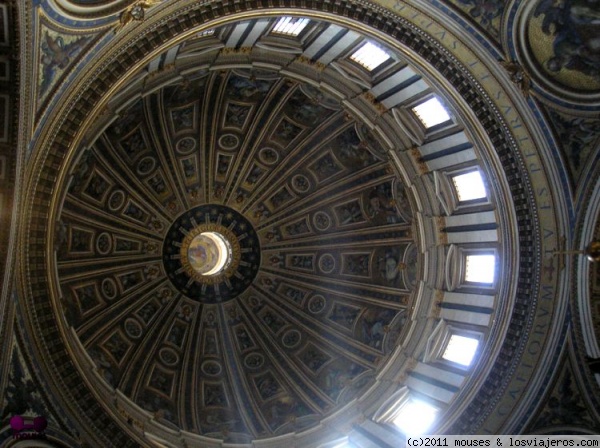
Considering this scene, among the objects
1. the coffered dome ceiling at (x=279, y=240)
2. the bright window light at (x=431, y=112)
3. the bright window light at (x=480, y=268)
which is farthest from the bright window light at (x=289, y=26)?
the bright window light at (x=480, y=268)

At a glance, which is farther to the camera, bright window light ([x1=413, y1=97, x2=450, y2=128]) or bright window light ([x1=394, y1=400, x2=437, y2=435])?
bright window light ([x1=394, y1=400, x2=437, y2=435])

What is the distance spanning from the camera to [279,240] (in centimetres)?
2705

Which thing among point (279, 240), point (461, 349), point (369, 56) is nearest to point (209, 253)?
point (279, 240)

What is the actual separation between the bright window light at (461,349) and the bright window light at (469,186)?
393 cm

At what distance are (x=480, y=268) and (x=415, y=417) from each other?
4573 millimetres

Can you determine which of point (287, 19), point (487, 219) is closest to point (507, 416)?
point (487, 219)

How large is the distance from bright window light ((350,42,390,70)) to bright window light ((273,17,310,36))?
67.7 inches

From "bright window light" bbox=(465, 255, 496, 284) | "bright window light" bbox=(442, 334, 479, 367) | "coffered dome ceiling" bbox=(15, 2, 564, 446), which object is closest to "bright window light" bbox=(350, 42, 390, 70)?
"coffered dome ceiling" bbox=(15, 2, 564, 446)

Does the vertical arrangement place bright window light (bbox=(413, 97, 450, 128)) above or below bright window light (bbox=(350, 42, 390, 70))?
below

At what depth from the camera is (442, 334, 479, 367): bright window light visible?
19.8 m

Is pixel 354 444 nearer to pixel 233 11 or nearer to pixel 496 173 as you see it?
pixel 496 173

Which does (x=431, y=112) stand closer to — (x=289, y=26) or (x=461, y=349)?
(x=289, y=26)

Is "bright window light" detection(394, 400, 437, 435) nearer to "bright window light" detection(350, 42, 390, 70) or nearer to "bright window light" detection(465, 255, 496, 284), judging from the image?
"bright window light" detection(465, 255, 496, 284)

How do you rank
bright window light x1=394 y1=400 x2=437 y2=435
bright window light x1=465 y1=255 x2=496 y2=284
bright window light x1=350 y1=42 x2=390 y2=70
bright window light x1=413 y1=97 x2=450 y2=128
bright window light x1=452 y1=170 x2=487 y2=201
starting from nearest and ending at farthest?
bright window light x1=350 y1=42 x2=390 y2=70
bright window light x1=413 y1=97 x2=450 y2=128
bright window light x1=452 y1=170 x2=487 y2=201
bright window light x1=465 y1=255 x2=496 y2=284
bright window light x1=394 y1=400 x2=437 y2=435
